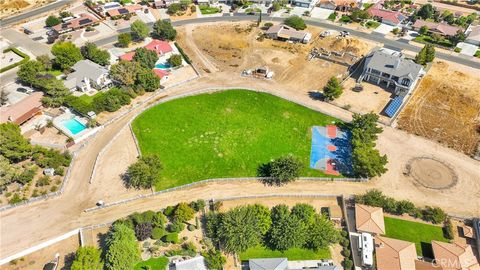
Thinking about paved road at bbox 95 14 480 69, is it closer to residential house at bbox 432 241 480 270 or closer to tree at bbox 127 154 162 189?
tree at bbox 127 154 162 189

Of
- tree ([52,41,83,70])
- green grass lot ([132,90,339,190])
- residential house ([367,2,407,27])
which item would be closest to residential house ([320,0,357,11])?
residential house ([367,2,407,27])

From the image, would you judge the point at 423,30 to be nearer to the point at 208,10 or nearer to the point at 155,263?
the point at 208,10

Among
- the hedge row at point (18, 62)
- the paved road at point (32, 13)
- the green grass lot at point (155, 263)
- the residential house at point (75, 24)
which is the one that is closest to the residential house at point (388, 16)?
the residential house at point (75, 24)

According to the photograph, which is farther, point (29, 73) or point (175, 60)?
point (175, 60)

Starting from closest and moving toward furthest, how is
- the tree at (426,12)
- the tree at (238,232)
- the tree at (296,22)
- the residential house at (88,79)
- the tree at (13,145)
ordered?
the tree at (238,232), the tree at (13,145), the residential house at (88,79), the tree at (296,22), the tree at (426,12)

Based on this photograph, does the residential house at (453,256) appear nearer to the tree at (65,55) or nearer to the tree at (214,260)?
the tree at (214,260)

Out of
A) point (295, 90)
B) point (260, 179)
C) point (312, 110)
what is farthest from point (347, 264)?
point (295, 90)

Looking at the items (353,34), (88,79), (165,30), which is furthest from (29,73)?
(353,34)
